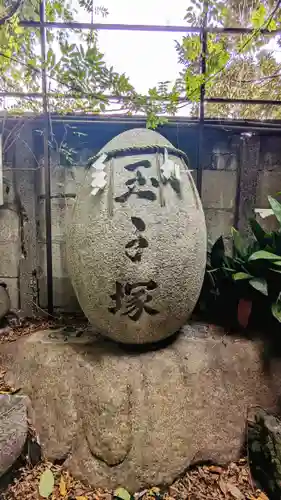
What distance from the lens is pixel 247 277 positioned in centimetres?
161

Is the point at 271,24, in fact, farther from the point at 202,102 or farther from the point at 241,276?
the point at 241,276

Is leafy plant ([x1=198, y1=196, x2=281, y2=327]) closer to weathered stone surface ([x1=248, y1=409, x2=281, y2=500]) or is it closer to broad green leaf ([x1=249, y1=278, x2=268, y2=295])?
broad green leaf ([x1=249, y1=278, x2=268, y2=295])

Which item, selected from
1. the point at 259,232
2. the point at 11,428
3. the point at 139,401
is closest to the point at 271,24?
the point at 259,232

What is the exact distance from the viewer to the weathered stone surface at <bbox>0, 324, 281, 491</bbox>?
4.45 feet

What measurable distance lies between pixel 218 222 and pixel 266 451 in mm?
1312

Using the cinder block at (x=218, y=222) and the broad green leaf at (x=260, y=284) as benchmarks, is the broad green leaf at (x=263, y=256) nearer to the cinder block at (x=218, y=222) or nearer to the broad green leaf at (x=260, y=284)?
the broad green leaf at (x=260, y=284)

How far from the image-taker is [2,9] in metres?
1.60

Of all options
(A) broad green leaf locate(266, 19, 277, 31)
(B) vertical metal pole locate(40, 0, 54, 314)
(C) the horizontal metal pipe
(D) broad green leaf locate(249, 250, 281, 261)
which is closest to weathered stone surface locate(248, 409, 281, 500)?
(D) broad green leaf locate(249, 250, 281, 261)

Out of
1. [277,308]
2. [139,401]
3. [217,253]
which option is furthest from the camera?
[217,253]

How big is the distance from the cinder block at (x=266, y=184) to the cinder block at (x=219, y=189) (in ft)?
0.52

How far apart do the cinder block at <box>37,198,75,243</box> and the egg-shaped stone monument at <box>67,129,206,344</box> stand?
0.69 metres

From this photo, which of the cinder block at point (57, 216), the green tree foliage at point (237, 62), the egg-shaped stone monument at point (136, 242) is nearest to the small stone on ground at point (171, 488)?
the egg-shaped stone monument at point (136, 242)

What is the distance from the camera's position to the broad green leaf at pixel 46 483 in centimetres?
128

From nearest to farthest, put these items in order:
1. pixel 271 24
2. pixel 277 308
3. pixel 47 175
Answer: pixel 277 308 → pixel 271 24 → pixel 47 175
